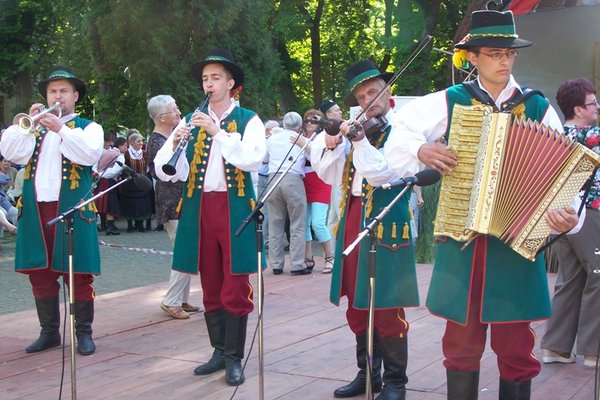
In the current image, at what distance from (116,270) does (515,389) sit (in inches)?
294

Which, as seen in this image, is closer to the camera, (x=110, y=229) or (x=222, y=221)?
(x=222, y=221)

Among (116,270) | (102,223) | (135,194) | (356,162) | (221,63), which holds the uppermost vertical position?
(221,63)

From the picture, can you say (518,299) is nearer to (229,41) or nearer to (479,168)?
(479,168)

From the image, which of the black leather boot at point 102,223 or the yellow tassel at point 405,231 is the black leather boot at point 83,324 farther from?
the black leather boot at point 102,223

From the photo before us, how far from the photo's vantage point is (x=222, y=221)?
17.3 feet

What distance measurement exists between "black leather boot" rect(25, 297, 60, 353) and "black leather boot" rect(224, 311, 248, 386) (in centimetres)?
160

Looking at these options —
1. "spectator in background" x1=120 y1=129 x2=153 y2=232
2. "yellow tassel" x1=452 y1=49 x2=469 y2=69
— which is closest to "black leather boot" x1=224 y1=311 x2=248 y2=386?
"yellow tassel" x1=452 y1=49 x2=469 y2=69

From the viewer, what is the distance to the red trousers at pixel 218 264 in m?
5.28

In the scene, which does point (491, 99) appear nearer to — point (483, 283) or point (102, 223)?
point (483, 283)

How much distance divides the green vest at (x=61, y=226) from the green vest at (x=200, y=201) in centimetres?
102

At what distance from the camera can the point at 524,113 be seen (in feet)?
12.0

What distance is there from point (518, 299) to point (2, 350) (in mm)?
4176

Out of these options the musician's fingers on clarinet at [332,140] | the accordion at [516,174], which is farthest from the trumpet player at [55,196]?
the accordion at [516,174]

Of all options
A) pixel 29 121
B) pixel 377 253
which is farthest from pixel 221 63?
pixel 377 253
